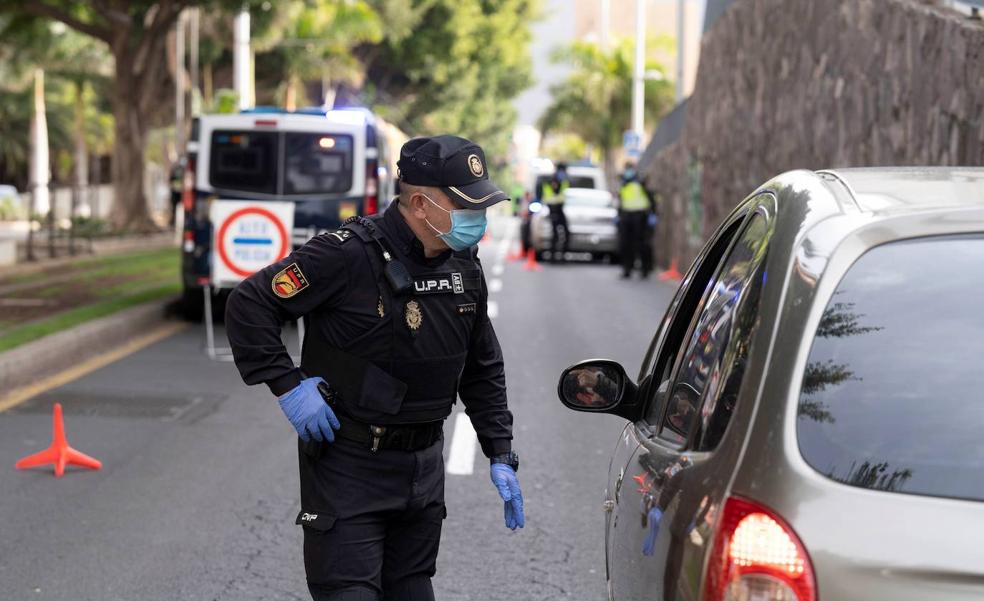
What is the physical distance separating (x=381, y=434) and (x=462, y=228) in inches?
21.7

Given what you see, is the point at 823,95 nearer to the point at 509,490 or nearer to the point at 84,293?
the point at 84,293

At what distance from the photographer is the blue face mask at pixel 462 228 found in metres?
3.75

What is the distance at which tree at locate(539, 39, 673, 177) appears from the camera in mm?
57719

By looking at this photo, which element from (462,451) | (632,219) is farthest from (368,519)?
(632,219)

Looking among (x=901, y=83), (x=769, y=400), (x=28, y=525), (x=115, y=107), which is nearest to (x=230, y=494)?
(x=28, y=525)

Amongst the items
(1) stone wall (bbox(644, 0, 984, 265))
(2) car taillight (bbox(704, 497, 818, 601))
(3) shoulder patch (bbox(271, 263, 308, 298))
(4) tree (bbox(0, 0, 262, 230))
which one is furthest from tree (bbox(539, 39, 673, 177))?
(2) car taillight (bbox(704, 497, 818, 601))

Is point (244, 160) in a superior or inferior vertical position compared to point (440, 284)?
inferior

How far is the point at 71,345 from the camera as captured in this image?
12164mm

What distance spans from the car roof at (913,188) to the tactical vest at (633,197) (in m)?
20.1

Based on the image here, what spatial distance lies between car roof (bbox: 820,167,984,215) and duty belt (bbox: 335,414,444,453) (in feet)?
4.08

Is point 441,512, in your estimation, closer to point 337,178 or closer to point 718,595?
point 718,595

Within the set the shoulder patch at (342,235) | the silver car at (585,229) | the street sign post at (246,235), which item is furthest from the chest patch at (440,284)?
the silver car at (585,229)

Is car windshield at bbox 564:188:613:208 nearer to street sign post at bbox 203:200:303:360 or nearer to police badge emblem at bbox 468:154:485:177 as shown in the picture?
street sign post at bbox 203:200:303:360

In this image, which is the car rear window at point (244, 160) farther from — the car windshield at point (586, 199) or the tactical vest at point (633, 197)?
the car windshield at point (586, 199)
